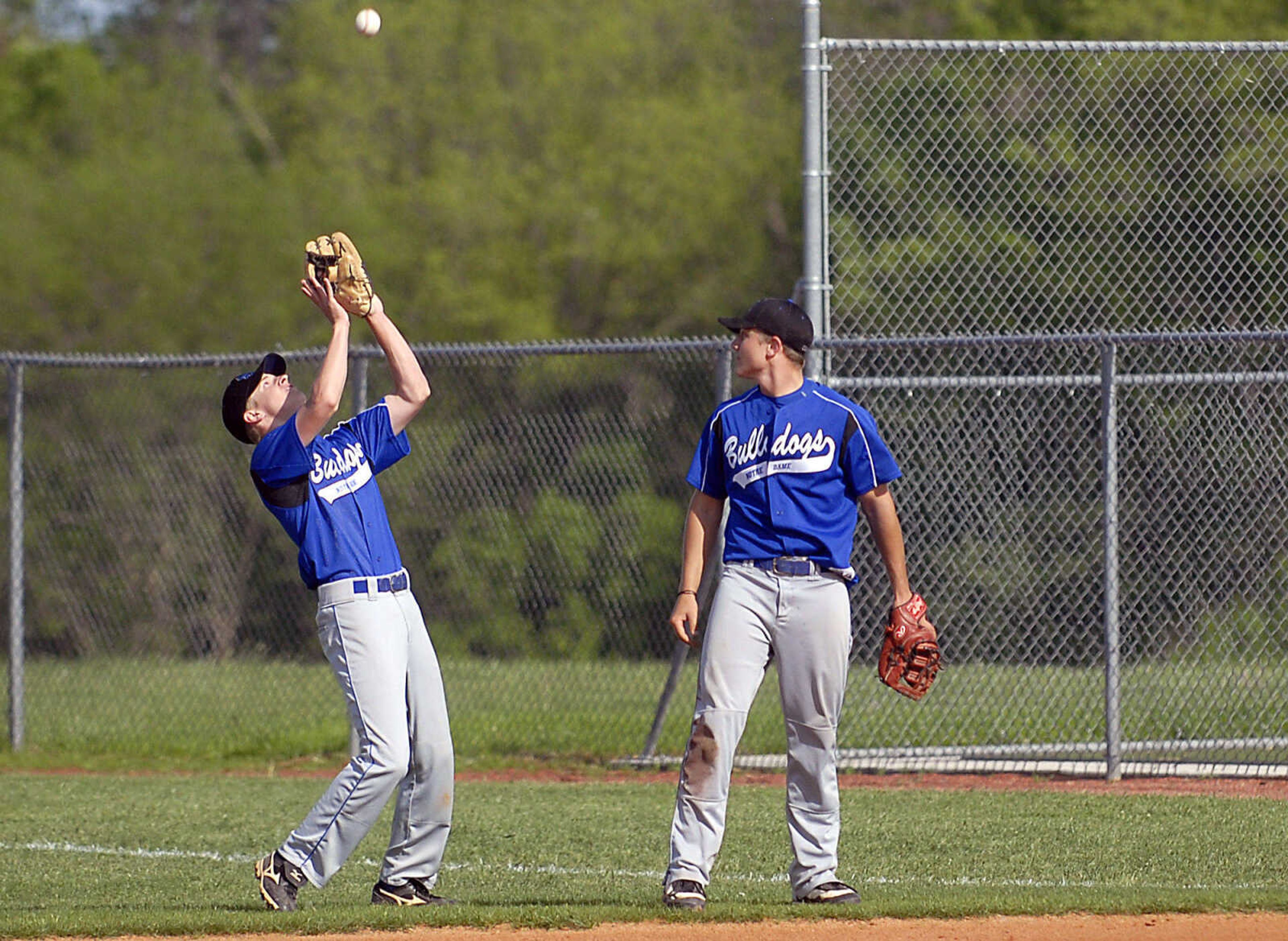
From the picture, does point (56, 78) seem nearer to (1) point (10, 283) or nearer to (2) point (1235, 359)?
(1) point (10, 283)

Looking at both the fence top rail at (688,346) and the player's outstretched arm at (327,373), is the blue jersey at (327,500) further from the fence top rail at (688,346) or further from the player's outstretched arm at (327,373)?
the fence top rail at (688,346)

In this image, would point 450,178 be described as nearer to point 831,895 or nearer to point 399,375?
point 399,375

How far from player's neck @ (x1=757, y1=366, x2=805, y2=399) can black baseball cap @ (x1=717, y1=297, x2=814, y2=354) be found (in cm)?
7

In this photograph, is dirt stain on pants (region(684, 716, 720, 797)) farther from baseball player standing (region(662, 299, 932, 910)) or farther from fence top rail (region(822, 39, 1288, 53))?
fence top rail (region(822, 39, 1288, 53))

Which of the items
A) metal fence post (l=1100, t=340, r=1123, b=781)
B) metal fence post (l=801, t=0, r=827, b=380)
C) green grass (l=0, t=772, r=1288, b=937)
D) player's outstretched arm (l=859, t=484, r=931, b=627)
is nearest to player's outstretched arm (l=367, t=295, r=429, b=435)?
player's outstretched arm (l=859, t=484, r=931, b=627)

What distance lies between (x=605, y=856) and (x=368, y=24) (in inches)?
149

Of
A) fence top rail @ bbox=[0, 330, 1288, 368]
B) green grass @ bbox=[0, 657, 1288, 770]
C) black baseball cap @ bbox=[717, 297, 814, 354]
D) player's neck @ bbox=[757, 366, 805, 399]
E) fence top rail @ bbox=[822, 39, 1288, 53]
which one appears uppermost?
fence top rail @ bbox=[822, 39, 1288, 53]

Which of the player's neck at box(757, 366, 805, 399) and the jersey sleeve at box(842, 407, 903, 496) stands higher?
the player's neck at box(757, 366, 805, 399)

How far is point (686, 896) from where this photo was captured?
209 inches

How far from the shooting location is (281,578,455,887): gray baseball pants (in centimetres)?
540

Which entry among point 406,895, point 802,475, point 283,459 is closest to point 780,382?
point 802,475

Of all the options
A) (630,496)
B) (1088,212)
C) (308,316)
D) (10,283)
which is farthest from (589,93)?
(1088,212)

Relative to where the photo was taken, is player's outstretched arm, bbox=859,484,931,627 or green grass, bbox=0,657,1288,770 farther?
green grass, bbox=0,657,1288,770

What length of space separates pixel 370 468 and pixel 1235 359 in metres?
6.43
